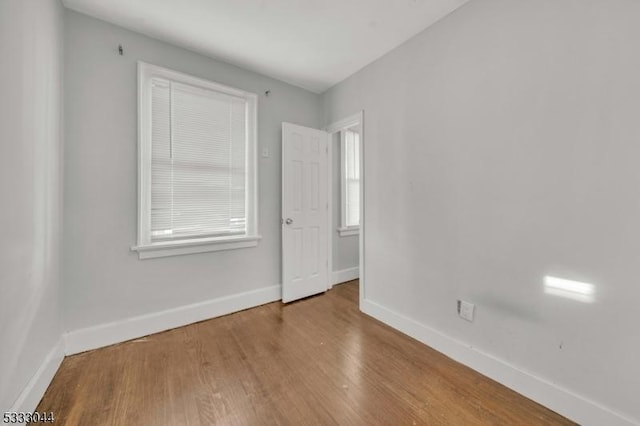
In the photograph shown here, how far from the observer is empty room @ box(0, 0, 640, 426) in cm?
133

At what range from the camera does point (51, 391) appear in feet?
5.16

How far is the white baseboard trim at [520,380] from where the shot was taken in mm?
1326

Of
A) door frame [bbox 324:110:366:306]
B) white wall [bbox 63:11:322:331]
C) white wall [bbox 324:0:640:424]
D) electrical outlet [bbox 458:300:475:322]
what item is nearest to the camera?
white wall [bbox 324:0:640:424]

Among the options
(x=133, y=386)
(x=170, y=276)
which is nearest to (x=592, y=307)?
(x=133, y=386)

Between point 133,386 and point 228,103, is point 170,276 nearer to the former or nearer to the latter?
point 133,386

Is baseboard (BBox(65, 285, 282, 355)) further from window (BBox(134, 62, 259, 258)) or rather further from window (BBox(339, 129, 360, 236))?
window (BBox(339, 129, 360, 236))

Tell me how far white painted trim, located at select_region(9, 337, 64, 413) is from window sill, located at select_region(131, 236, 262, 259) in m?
0.79

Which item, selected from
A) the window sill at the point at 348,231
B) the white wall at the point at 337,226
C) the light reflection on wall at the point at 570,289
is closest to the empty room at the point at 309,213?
the light reflection on wall at the point at 570,289

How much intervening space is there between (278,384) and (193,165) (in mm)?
2014

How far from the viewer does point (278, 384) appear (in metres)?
1.64

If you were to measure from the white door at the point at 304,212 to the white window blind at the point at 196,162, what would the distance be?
0.49 m

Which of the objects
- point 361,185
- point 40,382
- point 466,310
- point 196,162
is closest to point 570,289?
point 466,310

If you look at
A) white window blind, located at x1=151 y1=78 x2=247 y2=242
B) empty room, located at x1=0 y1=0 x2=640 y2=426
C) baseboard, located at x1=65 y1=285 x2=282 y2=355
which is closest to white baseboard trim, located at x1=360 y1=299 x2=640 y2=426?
empty room, located at x1=0 y1=0 x2=640 y2=426

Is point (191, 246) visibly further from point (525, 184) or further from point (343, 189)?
point (525, 184)
